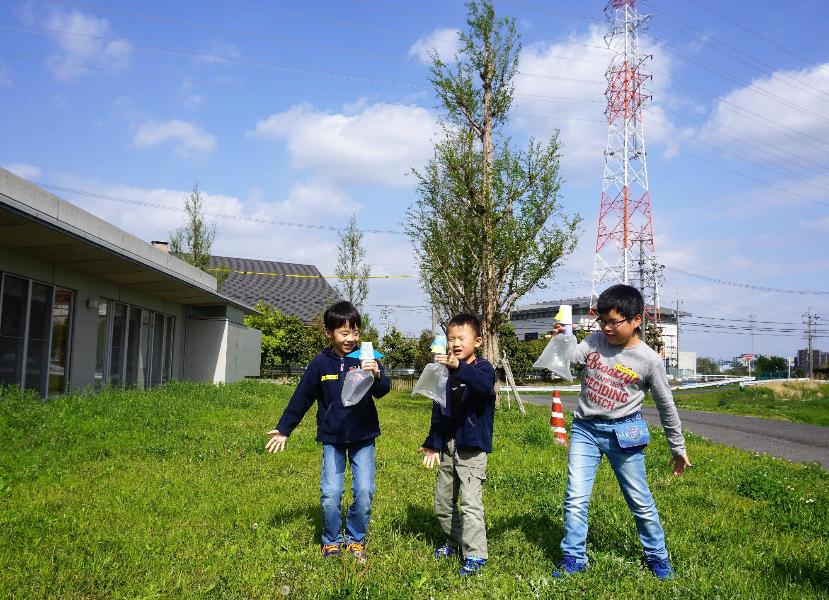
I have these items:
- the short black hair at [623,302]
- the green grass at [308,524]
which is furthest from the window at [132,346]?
the short black hair at [623,302]

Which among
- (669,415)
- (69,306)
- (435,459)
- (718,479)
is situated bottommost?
(718,479)

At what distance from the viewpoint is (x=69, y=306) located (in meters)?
14.9

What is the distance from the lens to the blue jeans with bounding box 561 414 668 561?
4.35m

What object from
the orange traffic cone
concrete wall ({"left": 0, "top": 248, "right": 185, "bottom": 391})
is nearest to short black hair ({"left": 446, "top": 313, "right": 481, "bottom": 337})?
the orange traffic cone

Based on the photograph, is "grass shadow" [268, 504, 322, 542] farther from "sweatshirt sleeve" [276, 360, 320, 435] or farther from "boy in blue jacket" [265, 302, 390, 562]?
"sweatshirt sleeve" [276, 360, 320, 435]

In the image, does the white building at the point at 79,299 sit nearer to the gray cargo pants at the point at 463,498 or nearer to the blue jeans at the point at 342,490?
the blue jeans at the point at 342,490

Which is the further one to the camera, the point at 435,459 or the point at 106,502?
the point at 106,502

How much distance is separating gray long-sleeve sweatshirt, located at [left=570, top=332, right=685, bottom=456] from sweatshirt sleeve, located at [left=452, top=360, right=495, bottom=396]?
693mm

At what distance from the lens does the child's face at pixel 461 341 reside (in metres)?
4.49

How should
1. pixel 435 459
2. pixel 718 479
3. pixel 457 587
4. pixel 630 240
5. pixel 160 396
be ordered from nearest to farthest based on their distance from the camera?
pixel 457 587
pixel 435 459
pixel 718 479
pixel 160 396
pixel 630 240

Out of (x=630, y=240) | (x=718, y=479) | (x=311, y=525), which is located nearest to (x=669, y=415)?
(x=311, y=525)

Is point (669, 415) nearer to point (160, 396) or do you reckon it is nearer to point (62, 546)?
point (62, 546)

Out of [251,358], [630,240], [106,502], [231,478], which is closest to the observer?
[106,502]

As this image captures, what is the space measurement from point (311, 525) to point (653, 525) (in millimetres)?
2562
